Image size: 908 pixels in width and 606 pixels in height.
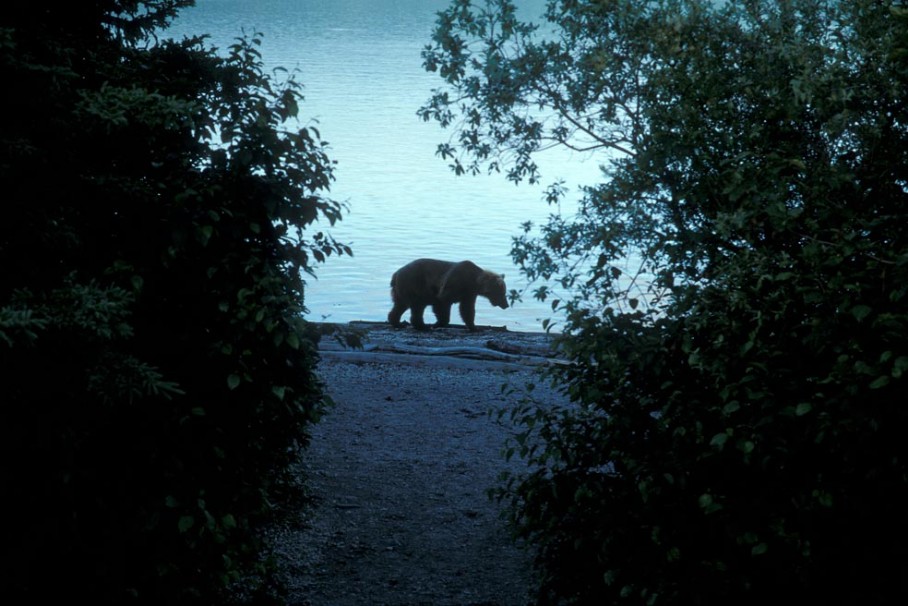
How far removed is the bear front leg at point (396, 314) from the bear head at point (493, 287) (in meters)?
1.15

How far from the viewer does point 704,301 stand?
4.05m

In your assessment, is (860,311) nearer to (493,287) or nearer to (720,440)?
(720,440)

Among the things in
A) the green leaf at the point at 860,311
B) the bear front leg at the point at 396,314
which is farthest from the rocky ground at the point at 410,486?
the bear front leg at the point at 396,314

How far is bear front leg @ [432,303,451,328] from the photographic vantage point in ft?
47.4

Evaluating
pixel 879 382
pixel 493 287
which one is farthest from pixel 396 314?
pixel 879 382

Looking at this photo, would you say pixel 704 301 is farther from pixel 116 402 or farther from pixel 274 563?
pixel 274 563

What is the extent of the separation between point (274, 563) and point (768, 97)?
3.42 metres

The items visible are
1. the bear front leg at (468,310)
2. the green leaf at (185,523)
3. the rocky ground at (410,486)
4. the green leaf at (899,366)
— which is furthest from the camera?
the bear front leg at (468,310)

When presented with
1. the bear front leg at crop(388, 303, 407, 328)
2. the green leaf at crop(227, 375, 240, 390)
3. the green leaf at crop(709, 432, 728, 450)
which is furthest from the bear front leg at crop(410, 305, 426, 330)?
the green leaf at crop(709, 432, 728, 450)

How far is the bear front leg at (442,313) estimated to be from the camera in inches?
568

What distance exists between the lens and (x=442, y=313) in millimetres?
14562

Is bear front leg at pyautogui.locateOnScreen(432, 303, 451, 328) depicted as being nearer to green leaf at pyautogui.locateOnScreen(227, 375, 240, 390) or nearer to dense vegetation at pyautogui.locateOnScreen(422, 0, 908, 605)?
dense vegetation at pyautogui.locateOnScreen(422, 0, 908, 605)

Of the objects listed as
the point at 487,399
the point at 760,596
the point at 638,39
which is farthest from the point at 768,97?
the point at 487,399

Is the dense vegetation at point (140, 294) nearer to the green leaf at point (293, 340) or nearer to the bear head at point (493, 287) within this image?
the green leaf at point (293, 340)
